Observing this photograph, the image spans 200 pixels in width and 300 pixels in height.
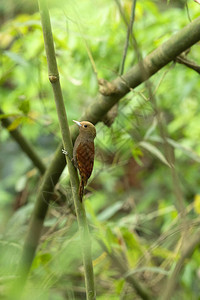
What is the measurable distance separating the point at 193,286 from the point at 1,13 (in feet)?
19.4

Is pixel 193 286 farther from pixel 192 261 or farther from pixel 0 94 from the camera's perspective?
pixel 0 94

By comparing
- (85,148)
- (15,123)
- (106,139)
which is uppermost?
(15,123)

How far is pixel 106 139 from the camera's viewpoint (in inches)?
Answer: 80.7

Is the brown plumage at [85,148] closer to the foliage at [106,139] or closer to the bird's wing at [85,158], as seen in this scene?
the bird's wing at [85,158]

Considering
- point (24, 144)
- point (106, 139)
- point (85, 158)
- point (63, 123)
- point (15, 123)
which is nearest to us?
point (63, 123)

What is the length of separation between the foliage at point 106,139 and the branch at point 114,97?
61 millimetres

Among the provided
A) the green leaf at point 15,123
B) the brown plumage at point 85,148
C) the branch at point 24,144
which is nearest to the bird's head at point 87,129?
the brown plumage at point 85,148

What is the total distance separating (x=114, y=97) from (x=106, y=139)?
2.82 feet

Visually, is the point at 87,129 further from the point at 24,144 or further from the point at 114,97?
the point at 24,144

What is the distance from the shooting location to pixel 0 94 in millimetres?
3902

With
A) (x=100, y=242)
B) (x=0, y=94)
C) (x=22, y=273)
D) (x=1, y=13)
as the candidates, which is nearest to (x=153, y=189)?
(x=0, y=94)

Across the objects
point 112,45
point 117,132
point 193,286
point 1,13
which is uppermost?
point 1,13

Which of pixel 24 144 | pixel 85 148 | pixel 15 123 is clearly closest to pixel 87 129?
pixel 85 148

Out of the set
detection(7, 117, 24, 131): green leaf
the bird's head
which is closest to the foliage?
detection(7, 117, 24, 131): green leaf
